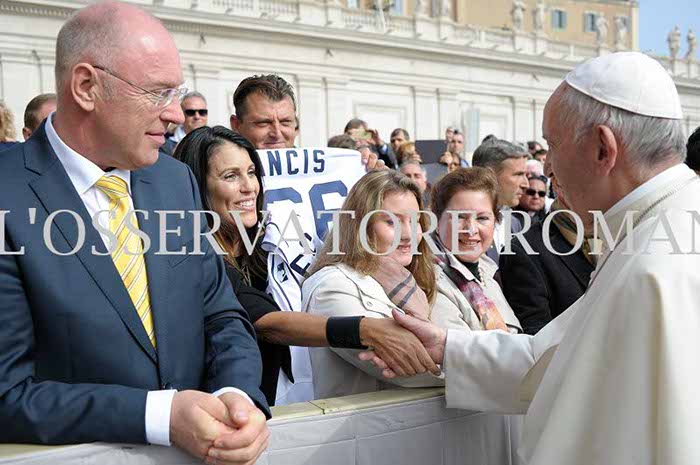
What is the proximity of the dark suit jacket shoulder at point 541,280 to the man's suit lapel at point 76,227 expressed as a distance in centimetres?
253

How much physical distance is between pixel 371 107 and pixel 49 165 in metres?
27.7

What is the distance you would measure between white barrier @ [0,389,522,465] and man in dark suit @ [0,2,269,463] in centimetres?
7

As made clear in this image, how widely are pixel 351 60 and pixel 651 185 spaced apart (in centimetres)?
2709

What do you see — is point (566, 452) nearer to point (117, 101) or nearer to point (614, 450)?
point (614, 450)

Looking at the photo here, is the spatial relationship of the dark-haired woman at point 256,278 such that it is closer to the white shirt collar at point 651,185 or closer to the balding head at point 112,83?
the white shirt collar at point 651,185

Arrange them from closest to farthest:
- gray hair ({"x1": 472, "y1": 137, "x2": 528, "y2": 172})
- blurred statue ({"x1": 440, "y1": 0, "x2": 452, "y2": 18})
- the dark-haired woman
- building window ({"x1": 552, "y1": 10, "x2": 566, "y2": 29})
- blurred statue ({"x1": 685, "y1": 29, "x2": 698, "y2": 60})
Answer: the dark-haired woman < gray hair ({"x1": 472, "y1": 137, "x2": 528, "y2": 172}) < blurred statue ({"x1": 440, "y1": 0, "x2": 452, "y2": 18}) < blurred statue ({"x1": 685, "y1": 29, "x2": 698, "y2": 60}) < building window ({"x1": 552, "y1": 10, "x2": 566, "y2": 29})

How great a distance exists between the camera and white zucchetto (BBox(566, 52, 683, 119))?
221 cm

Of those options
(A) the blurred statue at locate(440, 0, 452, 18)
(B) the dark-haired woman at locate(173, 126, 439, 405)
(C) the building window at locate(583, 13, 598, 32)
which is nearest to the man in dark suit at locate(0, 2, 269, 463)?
(B) the dark-haired woman at locate(173, 126, 439, 405)

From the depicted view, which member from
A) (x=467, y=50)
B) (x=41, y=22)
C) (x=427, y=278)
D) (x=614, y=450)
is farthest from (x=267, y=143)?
(x=467, y=50)

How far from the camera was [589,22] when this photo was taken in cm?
5212

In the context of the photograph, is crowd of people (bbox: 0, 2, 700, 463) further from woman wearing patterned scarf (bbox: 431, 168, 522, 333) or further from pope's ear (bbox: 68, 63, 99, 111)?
woman wearing patterned scarf (bbox: 431, 168, 522, 333)

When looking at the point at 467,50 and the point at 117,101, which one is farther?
the point at 467,50

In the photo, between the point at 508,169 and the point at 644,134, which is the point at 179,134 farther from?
the point at 644,134

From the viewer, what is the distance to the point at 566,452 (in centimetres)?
205
